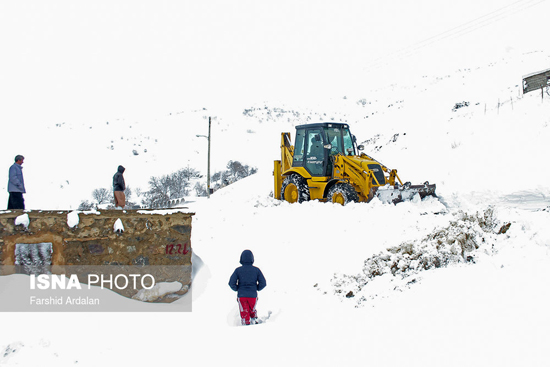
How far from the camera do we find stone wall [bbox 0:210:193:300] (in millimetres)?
6156

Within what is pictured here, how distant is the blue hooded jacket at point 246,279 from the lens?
625 centimetres

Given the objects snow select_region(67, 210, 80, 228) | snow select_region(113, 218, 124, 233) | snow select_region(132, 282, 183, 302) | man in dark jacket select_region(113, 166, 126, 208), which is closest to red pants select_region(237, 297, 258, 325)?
snow select_region(132, 282, 183, 302)

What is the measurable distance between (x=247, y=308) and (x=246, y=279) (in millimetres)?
447

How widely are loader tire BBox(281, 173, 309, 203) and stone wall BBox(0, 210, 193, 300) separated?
19.5 ft

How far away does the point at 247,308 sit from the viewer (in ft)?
20.7

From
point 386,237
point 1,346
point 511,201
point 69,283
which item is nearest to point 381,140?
point 511,201

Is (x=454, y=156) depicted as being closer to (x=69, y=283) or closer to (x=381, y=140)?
(x=381, y=140)

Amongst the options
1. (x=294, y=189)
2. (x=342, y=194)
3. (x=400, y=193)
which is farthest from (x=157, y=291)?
(x=294, y=189)

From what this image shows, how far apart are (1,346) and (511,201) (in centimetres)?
1115

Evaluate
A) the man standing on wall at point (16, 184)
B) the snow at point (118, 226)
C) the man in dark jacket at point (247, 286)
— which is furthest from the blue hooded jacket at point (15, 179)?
the man in dark jacket at point (247, 286)

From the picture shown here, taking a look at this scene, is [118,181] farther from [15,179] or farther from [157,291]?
[157,291]

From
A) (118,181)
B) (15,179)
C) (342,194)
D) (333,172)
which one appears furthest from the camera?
(333,172)

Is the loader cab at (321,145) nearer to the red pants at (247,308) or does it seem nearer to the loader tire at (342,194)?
the loader tire at (342,194)

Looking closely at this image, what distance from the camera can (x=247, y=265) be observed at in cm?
634
